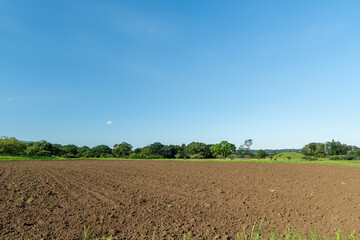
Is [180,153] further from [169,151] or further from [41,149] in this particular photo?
[41,149]

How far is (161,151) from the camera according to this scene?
113062 mm

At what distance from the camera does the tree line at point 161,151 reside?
7381 centimetres

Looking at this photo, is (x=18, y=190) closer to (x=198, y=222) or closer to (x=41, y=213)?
(x=41, y=213)

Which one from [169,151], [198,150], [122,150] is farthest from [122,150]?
[198,150]

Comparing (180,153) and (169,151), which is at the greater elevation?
(169,151)

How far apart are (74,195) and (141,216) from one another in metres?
5.42

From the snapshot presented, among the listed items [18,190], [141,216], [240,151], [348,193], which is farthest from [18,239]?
[240,151]

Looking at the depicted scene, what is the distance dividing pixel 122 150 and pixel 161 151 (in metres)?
29.8

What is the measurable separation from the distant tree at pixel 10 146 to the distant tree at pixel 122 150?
3088 cm

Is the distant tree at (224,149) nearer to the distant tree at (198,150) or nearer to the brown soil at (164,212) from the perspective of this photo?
the distant tree at (198,150)

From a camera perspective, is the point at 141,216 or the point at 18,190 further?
the point at 18,190

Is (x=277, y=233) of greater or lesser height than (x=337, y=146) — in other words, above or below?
below

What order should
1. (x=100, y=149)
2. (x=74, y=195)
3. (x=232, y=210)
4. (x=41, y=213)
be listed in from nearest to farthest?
(x=41, y=213), (x=232, y=210), (x=74, y=195), (x=100, y=149)

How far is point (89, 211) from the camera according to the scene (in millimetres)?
8672
